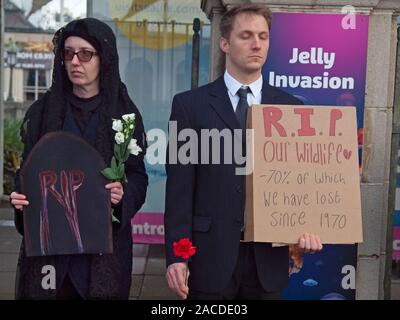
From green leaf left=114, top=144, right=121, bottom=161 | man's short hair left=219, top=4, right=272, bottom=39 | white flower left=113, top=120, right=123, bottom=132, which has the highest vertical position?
man's short hair left=219, top=4, right=272, bottom=39

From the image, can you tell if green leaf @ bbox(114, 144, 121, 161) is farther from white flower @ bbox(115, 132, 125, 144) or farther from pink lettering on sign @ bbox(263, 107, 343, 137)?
pink lettering on sign @ bbox(263, 107, 343, 137)

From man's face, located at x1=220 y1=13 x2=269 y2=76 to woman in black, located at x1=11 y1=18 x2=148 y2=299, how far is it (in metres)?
0.55

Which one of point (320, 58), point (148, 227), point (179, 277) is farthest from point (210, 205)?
point (148, 227)

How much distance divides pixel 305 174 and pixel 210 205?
1.47 feet

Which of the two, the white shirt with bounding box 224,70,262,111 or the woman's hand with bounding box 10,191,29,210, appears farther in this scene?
the white shirt with bounding box 224,70,262,111

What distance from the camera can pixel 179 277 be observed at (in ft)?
9.26

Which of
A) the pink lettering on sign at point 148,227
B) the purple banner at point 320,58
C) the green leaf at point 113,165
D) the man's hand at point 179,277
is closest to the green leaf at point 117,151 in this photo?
the green leaf at point 113,165

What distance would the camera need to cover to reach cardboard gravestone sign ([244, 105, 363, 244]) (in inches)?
109

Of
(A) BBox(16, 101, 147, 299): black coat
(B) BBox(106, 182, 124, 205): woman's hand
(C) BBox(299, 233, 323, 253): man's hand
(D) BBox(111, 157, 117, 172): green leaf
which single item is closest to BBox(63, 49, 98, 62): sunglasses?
(A) BBox(16, 101, 147, 299): black coat

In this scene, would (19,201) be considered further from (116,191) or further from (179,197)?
(179,197)

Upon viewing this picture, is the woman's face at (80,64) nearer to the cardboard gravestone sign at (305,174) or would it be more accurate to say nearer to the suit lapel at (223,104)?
the suit lapel at (223,104)

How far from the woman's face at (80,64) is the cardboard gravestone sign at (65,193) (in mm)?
277

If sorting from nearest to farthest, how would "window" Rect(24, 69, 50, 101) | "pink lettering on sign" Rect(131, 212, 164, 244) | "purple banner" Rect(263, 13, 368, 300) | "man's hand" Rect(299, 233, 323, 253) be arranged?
1. "man's hand" Rect(299, 233, 323, 253)
2. "purple banner" Rect(263, 13, 368, 300)
3. "pink lettering on sign" Rect(131, 212, 164, 244)
4. "window" Rect(24, 69, 50, 101)
